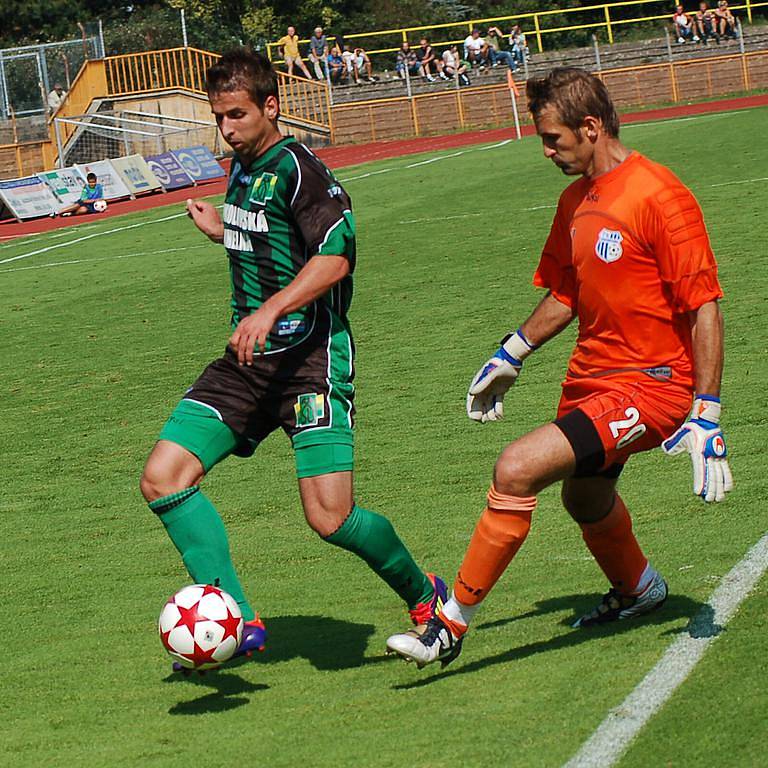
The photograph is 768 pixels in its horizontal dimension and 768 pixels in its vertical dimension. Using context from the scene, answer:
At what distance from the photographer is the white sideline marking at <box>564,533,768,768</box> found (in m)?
3.84

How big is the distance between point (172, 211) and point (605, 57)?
22.3m

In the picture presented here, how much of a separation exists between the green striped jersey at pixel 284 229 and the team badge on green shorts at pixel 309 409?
0.21 meters

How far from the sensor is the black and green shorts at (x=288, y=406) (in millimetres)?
4945

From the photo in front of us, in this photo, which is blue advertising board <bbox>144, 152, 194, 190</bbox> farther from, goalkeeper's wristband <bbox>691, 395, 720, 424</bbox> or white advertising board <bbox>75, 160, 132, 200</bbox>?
goalkeeper's wristband <bbox>691, 395, 720, 424</bbox>

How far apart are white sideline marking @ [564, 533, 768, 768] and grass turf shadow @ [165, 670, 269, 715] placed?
1.33m

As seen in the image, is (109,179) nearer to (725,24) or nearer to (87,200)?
(87,200)

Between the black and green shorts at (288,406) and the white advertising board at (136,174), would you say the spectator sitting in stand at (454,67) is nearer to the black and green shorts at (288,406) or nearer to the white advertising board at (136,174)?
the white advertising board at (136,174)

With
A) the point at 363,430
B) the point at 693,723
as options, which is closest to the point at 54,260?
the point at 363,430

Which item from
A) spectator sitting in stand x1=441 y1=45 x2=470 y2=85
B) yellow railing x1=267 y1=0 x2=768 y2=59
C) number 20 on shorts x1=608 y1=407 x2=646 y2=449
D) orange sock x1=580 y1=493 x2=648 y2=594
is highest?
yellow railing x1=267 y1=0 x2=768 y2=59

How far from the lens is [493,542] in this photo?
4.55 meters

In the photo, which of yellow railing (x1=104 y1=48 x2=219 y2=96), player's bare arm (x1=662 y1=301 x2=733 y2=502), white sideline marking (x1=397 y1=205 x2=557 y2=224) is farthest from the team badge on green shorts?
yellow railing (x1=104 y1=48 x2=219 y2=96)

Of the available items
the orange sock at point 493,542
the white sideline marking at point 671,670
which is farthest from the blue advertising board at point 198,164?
the orange sock at point 493,542

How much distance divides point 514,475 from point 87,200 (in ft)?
80.2

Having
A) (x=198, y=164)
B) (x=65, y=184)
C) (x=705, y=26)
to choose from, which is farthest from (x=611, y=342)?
(x=705, y=26)
